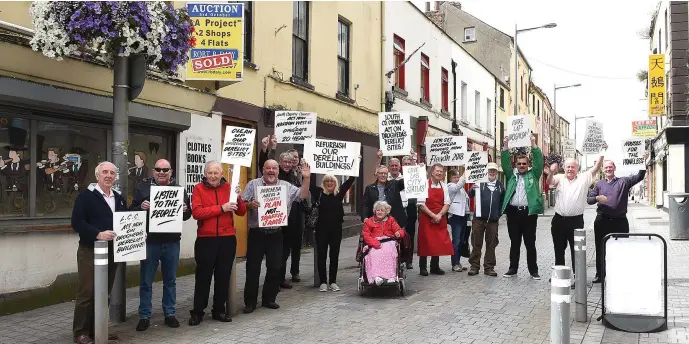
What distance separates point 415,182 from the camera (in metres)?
9.71

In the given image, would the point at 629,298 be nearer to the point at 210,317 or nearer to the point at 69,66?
the point at 210,317

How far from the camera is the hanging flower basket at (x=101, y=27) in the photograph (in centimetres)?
592

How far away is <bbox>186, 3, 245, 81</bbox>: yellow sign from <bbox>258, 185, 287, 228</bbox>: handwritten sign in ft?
7.95

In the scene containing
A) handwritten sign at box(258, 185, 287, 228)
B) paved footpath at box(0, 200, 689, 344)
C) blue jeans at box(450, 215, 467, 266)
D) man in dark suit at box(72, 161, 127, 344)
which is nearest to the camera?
man in dark suit at box(72, 161, 127, 344)

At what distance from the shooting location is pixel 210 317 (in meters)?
6.93

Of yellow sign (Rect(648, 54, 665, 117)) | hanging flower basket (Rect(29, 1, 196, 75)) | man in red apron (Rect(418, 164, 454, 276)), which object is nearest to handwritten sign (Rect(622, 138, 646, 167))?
man in red apron (Rect(418, 164, 454, 276))

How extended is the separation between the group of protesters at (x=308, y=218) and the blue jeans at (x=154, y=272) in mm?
11

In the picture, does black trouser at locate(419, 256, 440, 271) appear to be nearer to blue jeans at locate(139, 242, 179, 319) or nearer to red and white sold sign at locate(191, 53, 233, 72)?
red and white sold sign at locate(191, 53, 233, 72)

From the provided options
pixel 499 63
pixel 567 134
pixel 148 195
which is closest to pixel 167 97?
pixel 148 195

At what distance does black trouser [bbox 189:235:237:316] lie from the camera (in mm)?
6516

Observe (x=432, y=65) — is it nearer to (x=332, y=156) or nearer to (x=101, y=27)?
(x=332, y=156)

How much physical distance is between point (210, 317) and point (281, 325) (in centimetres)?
95

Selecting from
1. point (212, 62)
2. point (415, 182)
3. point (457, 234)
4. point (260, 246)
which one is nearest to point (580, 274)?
point (415, 182)

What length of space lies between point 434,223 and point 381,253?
2.00 metres
